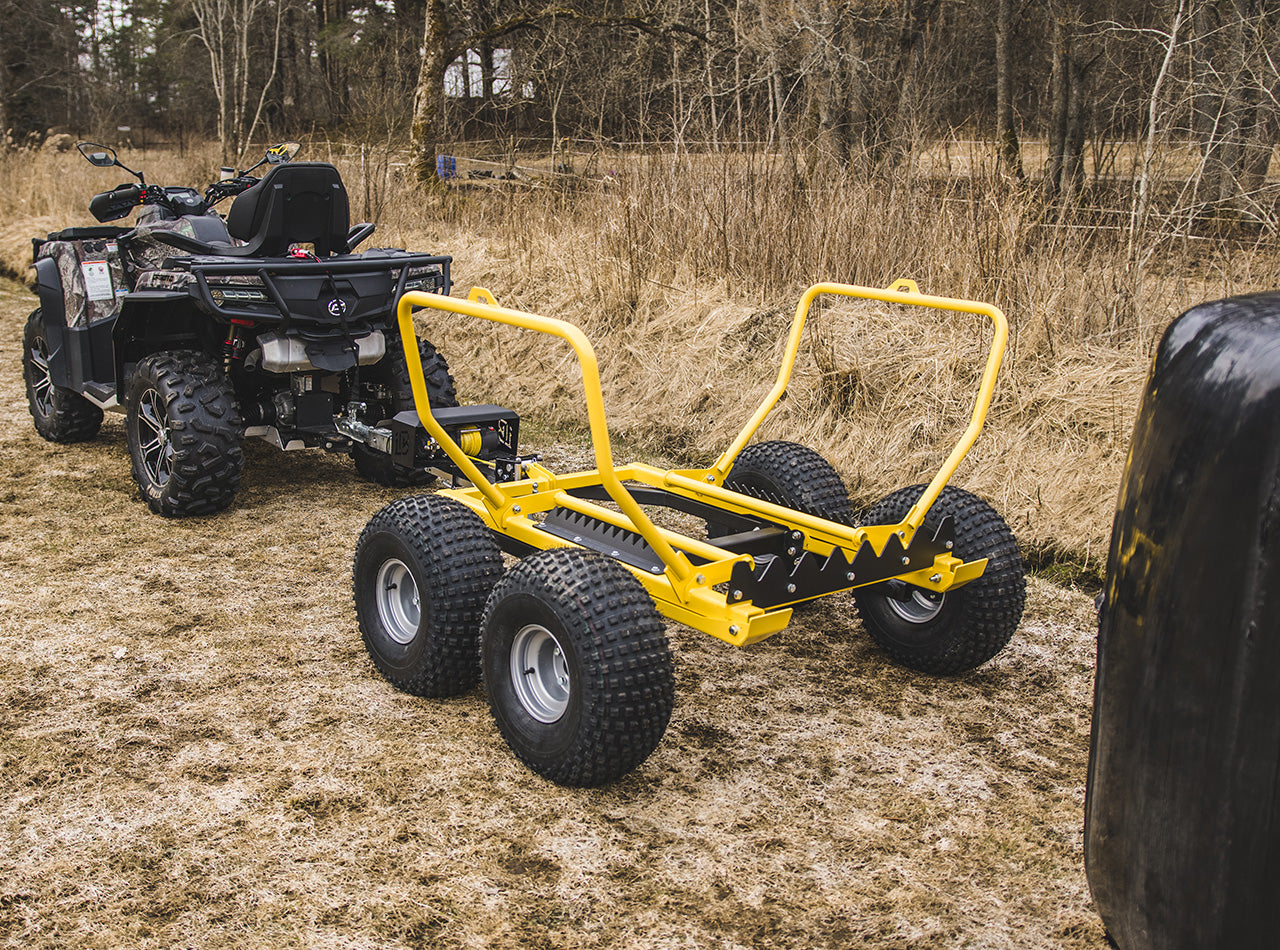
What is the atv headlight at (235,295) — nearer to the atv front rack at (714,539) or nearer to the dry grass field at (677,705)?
the dry grass field at (677,705)

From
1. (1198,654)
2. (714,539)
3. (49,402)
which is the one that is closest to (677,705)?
(714,539)

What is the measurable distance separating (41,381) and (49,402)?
0.15 m

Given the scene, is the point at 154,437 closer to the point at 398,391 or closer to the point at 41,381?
the point at 398,391

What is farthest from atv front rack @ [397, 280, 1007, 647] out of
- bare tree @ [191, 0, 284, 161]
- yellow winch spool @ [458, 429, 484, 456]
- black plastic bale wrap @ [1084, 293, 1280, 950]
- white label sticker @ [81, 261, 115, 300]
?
bare tree @ [191, 0, 284, 161]

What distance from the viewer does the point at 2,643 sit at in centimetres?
370

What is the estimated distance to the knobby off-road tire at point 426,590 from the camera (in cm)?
322

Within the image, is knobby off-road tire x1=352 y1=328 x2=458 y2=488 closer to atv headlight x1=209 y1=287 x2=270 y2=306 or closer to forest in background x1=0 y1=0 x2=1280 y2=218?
atv headlight x1=209 y1=287 x2=270 y2=306

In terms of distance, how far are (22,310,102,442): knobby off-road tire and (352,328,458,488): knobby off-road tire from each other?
61.0 inches

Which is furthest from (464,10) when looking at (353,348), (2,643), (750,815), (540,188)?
(750,815)

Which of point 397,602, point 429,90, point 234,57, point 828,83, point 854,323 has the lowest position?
point 397,602

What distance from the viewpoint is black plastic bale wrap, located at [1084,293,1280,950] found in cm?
122

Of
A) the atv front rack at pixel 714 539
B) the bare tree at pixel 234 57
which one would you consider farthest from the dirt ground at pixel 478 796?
the bare tree at pixel 234 57

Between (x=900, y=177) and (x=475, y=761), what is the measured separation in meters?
5.06

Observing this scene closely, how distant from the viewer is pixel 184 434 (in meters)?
4.73
